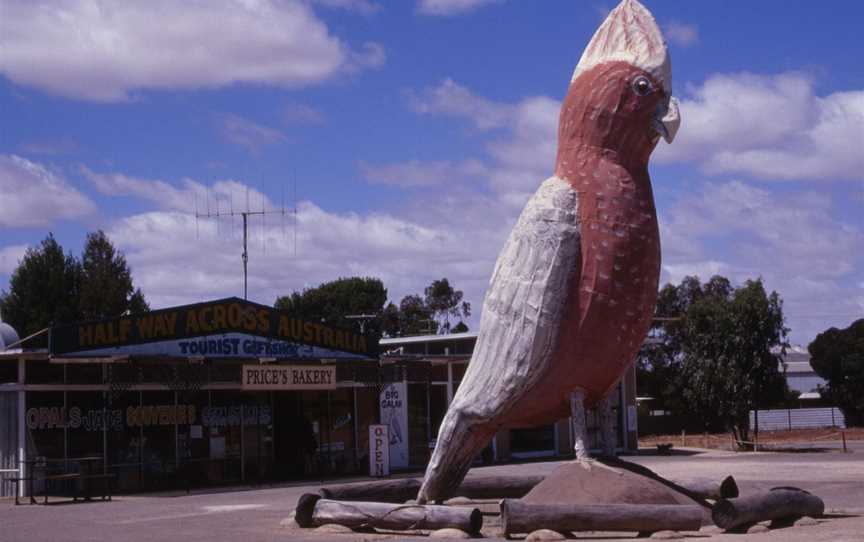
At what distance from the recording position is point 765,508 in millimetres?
15211

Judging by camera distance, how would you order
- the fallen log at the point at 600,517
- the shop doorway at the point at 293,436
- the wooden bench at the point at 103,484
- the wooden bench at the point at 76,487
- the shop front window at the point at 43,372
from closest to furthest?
the fallen log at the point at 600,517 < the wooden bench at the point at 76,487 < the wooden bench at the point at 103,484 < the shop front window at the point at 43,372 < the shop doorway at the point at 293,436

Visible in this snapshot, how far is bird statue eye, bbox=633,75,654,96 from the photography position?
16.3 metres

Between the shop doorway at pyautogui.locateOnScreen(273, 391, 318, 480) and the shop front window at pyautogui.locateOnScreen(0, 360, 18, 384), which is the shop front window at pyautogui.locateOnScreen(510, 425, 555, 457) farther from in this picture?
the shop front window at pyautogui.locateOnScreen(0, 360, 18, 384)

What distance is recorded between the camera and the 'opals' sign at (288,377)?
96.1 feet

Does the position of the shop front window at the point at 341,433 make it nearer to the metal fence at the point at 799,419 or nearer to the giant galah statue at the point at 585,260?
the giant galah statue at the point at 585,260

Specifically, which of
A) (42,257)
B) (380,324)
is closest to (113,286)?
(42,257)

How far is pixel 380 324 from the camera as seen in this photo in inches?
3236

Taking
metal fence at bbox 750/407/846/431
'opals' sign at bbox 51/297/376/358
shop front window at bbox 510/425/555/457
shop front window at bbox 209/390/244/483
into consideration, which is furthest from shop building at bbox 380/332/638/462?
metal fence at bbox 750/407/846/431

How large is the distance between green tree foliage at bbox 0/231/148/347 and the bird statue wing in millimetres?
45186

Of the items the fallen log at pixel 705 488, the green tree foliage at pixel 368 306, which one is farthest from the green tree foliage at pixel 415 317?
the fallen log at pixel 705 488

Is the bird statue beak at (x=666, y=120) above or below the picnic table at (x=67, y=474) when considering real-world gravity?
above

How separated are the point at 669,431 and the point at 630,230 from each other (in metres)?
43.4

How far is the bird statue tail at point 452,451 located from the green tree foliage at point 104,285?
42.8m

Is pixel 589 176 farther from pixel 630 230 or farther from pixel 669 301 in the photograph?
pixel 669 301
